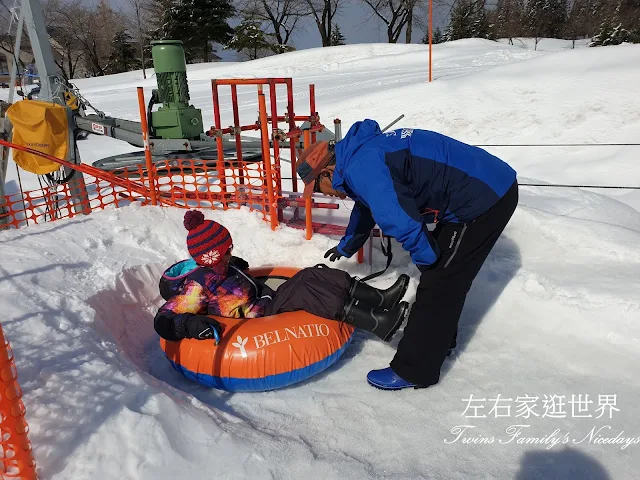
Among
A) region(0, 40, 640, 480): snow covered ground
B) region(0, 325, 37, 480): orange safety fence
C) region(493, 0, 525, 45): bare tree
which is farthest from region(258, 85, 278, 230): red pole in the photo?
region(493, 0, 525, 45): bare tree

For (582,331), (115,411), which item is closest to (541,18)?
(582,331)

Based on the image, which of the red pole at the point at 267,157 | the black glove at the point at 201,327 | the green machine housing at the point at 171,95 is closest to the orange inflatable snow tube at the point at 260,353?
the black glove at the point at 201,327

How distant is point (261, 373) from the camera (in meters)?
3.01

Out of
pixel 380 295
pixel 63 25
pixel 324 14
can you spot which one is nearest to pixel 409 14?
pixel 324 14

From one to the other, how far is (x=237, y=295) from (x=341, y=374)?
93 centimetres

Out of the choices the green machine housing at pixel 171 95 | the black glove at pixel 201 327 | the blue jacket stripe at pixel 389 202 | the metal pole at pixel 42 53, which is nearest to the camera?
the blue jacket stripe at pixel 389 202

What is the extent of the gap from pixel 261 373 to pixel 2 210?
5.17m

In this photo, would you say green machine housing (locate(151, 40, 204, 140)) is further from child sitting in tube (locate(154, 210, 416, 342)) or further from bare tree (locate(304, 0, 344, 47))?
bare tree (locate(304, 0, 344, 47))

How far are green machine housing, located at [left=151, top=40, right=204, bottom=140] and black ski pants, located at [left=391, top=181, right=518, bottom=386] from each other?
14.2 ft

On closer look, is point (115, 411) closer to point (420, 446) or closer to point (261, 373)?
point (261, 373)

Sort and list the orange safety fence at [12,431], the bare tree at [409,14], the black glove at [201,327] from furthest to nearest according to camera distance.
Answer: the bare tree at [409,14] < the black glove at [201,327] < the orange safety fence at [12,431]

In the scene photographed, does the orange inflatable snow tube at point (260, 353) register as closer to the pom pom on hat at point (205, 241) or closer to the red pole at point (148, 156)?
the pom pom on hat at point (205, 241)

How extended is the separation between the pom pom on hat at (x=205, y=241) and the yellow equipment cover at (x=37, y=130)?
120 inches

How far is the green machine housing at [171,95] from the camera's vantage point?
20.3 feet
